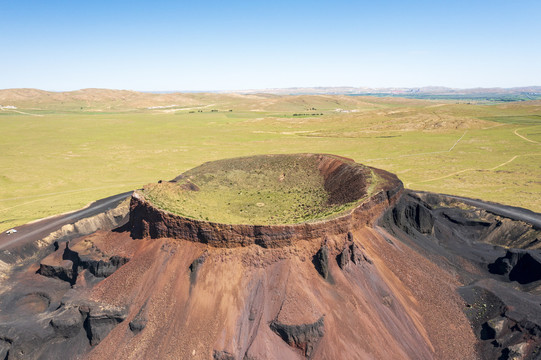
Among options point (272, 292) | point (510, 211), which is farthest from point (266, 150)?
point (272, 292)

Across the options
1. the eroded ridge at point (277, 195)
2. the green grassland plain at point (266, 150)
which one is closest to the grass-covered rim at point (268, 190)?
the eroded ridge at point (277, 195)

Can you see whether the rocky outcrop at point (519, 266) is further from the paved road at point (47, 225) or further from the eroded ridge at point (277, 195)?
the paved road at point (47, 225)

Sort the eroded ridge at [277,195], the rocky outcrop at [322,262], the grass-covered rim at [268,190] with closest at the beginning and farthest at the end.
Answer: the rocky outcrop at [322,262]
the eroded ridge at [277,195]
the grass-covered rim at [268,190]

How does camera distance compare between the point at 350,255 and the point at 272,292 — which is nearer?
the point at 272,292

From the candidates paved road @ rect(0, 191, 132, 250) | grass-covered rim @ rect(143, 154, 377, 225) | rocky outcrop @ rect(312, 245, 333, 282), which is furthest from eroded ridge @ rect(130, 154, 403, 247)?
paved road @ rect(0, 191, 132, 250)

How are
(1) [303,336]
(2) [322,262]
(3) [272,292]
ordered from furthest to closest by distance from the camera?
1. (2) [322,262]
2. (3) [272,292]
3. (1) [303,336]

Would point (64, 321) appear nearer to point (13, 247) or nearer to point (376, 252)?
point (13, 247)

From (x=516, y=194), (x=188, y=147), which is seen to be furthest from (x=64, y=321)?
(x=188, y=147)

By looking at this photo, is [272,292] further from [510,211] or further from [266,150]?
[266,150]
